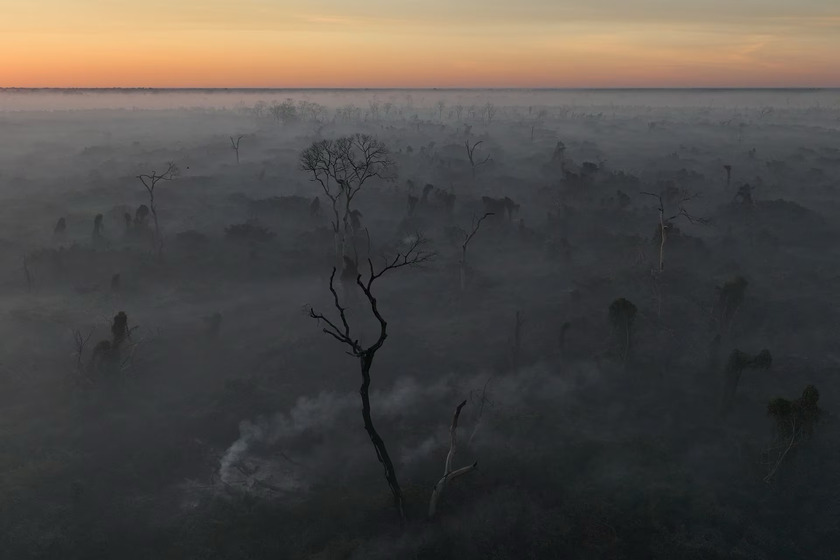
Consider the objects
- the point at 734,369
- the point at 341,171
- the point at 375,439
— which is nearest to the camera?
the point at 375,439

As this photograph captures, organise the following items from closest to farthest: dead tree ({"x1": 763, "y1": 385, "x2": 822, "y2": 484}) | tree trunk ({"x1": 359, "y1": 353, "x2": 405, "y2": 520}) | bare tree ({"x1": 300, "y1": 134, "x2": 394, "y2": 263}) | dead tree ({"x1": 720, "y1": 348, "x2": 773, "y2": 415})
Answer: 1. tree trunk ({"x1": 359, "y1": 353, "x2": 405, "y2": 520})
2. dead tree ({"x1": 763, "y1": 385, "x2": 822, "y2": 484})
3. dead tree ({"x1": 720, "y1": 348, "x2": 773, "y2": 415})
4. bare tree ({"x1": 300, "y1": 134, "x2": 394, "y2": 263})

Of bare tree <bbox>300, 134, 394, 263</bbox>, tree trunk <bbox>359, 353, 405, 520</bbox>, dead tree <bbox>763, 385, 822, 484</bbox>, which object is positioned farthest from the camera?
bare tree <bbox>300, 134, 394, 263</bbox>

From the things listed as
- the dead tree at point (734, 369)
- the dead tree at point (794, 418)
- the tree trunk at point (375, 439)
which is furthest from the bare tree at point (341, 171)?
the dead tree at point (794, 418)

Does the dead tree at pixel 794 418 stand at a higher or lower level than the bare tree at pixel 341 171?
lower

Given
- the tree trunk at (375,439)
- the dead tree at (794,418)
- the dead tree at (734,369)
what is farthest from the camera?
the dead tree at (734,369)

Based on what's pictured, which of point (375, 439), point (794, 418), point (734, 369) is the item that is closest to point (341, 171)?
point (734, 369)

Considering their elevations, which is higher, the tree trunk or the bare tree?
the bare tree

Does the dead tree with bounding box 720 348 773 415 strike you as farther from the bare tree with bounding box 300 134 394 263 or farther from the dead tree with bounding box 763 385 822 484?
the bare tree with bounding box 300 134 394 263

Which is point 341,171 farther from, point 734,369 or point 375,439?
point 375,439

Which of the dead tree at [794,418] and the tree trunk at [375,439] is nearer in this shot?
the tree trunk at [375,439]

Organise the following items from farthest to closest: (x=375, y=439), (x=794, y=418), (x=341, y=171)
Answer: (x=341, y=171)
(x=794, y=418)
(x=375, y=439)

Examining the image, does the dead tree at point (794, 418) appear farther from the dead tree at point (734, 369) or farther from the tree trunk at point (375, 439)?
the tree trunk at point (375, 439)

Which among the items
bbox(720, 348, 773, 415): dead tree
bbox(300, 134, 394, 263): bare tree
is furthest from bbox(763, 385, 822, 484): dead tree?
bbox(300, 134, 394, 263): bare tree
